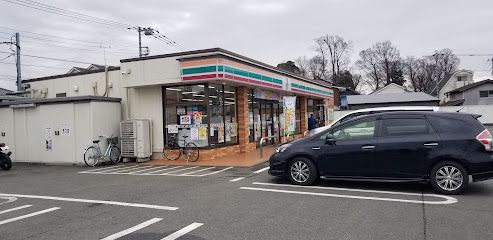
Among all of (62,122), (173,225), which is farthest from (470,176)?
(62,122)

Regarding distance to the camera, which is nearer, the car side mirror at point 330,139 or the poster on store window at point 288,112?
the car side mirror at point 330,139

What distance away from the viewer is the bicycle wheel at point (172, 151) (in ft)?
51.5

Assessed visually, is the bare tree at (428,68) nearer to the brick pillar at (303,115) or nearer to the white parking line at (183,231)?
the brick pillar at (303,115)

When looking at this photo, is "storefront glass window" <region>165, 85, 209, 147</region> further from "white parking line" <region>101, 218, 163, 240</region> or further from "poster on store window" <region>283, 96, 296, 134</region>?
"white parking line" <region>101, 218, 163, 240</region>

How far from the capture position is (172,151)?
1577cm

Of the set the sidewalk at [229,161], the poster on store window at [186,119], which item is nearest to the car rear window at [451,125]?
the sidewalk at [229,161]

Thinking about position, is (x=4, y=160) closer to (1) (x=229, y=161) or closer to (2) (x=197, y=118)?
(2) (x=197, y=118)

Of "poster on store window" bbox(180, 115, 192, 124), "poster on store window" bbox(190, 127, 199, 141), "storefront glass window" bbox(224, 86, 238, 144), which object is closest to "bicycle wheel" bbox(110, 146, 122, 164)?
"poster on store window" bbox(180, 115, 192, 124)

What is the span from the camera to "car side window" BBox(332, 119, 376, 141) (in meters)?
8.77

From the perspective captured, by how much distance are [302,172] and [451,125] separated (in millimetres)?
3129

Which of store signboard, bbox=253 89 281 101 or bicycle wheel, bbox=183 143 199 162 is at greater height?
store signboard, bbox=253 89 281 101

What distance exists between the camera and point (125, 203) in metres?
7.92

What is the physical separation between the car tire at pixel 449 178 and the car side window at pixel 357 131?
1405 mm

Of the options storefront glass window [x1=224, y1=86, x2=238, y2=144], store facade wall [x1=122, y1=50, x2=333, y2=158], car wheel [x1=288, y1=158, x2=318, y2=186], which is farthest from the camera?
storefront glass window [x1=224, y1=86, x2=238, y2=144]
